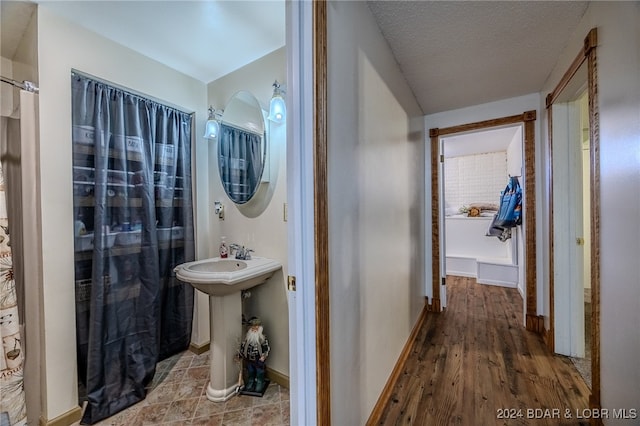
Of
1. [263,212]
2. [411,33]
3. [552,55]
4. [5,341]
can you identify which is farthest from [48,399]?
[552,55]

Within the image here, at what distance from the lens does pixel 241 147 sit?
2.10m

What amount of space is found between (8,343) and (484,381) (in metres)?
2.60

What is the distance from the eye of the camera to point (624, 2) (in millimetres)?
1123

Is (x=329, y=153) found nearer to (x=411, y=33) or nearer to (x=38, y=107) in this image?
(x=411, y=33)

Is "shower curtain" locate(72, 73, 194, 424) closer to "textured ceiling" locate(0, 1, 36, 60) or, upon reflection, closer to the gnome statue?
"textured ceiling" locate(0, 1, 36, 60)

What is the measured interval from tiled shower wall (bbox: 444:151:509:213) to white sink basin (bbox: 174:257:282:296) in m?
4.41

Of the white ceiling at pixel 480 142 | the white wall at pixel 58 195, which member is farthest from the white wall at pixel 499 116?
the white wall at pixel 58 195

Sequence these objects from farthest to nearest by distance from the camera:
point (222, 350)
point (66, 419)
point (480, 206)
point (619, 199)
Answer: point (480, 206)
point (222, 350)
point (66, 419)
point (619, 199)

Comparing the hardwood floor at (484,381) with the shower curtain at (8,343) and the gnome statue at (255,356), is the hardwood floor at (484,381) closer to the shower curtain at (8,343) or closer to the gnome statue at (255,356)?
the gnome statue at (255,356)

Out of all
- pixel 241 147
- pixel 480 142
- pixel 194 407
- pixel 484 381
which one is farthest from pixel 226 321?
pixel 480 142

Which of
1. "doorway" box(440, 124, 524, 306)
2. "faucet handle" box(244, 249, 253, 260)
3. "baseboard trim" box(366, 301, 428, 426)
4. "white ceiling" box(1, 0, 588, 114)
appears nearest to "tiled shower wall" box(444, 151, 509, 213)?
"doorway" box(440, 124, 524, 306)

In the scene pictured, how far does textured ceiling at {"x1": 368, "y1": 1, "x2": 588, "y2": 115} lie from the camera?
1.48 m

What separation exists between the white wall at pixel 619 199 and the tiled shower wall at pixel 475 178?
3.97 meters

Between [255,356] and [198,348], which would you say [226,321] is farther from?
[198,348]
